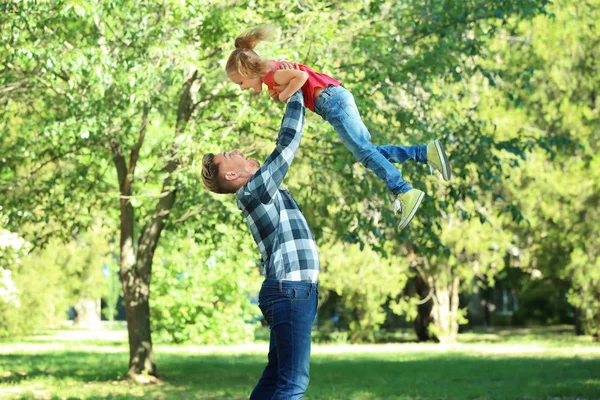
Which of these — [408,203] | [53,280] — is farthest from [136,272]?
[53,280]

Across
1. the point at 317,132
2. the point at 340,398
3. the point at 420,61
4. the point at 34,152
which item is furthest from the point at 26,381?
the point at 420,61

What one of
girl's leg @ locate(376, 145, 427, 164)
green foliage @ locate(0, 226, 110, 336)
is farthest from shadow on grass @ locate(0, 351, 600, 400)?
girl's leg @ locate(376, 145, 427, 164)

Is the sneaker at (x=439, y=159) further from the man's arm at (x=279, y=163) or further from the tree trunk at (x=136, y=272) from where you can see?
the tree trunk at (x=136, y=272)

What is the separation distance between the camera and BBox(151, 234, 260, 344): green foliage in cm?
2819

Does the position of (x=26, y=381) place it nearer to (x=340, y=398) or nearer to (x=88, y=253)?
(x=340, y=398)

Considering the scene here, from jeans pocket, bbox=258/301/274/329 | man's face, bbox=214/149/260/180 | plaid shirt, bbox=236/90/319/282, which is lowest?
jeans pocket, bbox=258/301/274/329

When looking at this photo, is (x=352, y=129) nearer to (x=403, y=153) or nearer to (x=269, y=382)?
(x=403, y=153)

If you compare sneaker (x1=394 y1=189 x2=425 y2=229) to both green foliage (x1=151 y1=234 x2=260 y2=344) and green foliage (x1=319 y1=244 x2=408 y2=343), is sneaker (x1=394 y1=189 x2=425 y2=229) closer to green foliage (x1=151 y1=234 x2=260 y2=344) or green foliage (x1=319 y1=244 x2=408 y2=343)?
green foliage (x1=319 y1=244 x2=408 y2=343)

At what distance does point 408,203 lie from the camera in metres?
5.31

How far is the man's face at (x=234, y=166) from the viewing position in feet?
16.2

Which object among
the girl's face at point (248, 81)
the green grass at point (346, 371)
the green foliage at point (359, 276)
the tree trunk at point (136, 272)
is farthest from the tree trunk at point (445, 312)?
the girl's face at point (248, 81)

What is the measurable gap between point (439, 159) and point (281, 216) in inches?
50.3

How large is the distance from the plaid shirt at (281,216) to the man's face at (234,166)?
16 cm

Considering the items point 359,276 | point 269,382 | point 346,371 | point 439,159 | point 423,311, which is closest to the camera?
point 269,382
